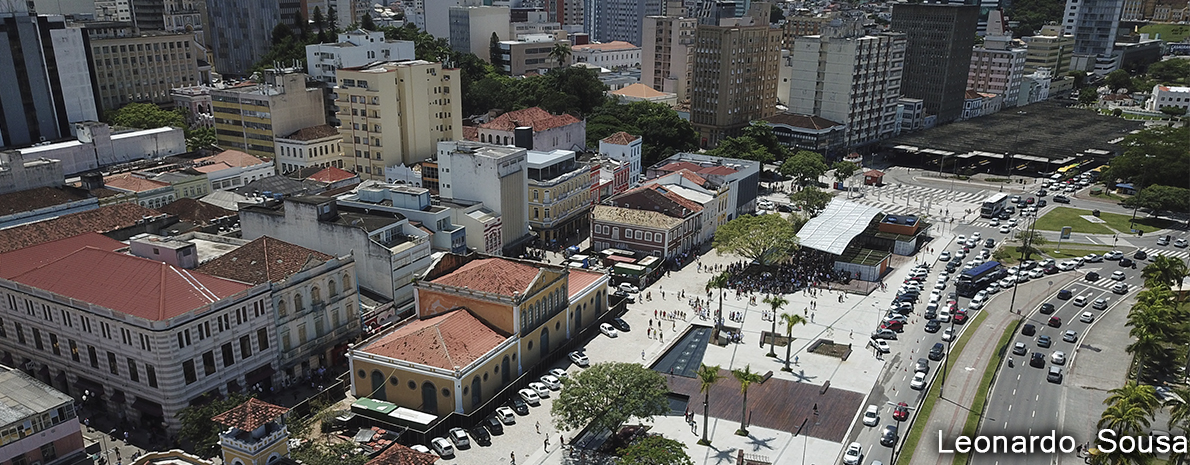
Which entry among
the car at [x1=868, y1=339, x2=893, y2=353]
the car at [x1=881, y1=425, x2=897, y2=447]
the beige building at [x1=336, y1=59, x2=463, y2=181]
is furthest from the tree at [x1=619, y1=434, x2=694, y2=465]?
the beige building at [x1=336, y1=59, x2=463, y2=181]

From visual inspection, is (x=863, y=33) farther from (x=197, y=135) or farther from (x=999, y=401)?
(x=197, y=135)

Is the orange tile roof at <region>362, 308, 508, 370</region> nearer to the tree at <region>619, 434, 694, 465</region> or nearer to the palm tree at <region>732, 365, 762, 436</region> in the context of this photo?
the tree at <region>619, 434, 694, 465</region>

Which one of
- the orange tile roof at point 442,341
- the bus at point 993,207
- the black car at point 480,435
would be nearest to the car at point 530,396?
the orange tile roof at point 442,341

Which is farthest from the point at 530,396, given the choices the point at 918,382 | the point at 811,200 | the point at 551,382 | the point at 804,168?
the point at 804,168

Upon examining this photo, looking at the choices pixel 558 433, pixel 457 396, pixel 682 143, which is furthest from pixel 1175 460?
pixel 682 143

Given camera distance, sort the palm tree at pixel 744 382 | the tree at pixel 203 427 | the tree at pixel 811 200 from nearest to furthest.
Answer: the tree at pixel 203 427 → the palm tree at pixel 744 382 → the tree at pixel 811 200

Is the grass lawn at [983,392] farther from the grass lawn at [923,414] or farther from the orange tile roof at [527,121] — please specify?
the orange tile roof at [527,121]
